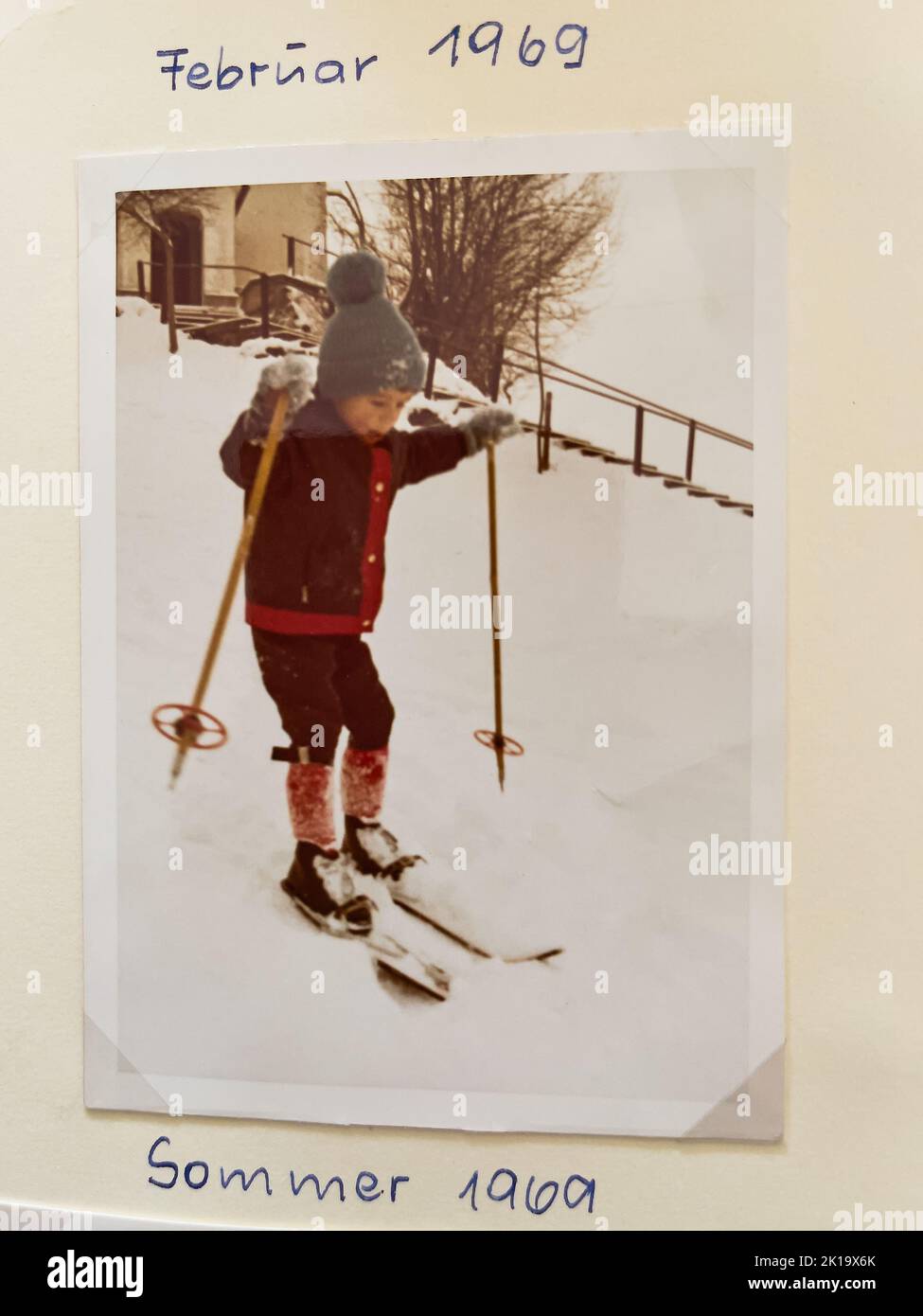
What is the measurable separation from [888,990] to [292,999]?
0.37 m

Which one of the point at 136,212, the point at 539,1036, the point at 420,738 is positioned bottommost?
the point at 539,1036

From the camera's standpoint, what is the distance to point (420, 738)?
0.61 m

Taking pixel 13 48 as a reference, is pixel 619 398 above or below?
below

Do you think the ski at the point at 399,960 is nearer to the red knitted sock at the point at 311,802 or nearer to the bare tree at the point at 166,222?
the red knitted sock at the point at 311,802

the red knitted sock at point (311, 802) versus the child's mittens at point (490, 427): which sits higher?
the child's mittens at point (490, 427)

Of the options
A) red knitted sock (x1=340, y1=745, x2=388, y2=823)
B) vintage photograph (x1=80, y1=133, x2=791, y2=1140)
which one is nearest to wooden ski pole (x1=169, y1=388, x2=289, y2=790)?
vintage photograph (x1=80, y1=133, x2=791, y2=1140)

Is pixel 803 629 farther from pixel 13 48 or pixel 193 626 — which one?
pixel 13 48

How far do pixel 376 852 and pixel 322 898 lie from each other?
1.8 inches

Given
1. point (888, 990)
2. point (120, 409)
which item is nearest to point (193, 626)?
point (120, 409)

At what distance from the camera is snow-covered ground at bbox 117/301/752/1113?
1.95 ft

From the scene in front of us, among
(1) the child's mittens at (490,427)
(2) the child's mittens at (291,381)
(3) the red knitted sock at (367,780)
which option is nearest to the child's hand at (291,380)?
(2) the child's mittens at (291,381)

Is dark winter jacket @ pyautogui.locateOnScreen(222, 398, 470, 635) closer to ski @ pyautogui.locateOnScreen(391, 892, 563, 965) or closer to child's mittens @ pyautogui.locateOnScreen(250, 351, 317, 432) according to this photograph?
child's mittens @ pyautogui.locateOnScreen(250, 351, 317, 432)

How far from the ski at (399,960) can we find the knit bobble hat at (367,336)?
0.34 m

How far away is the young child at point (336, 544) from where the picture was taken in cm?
60
